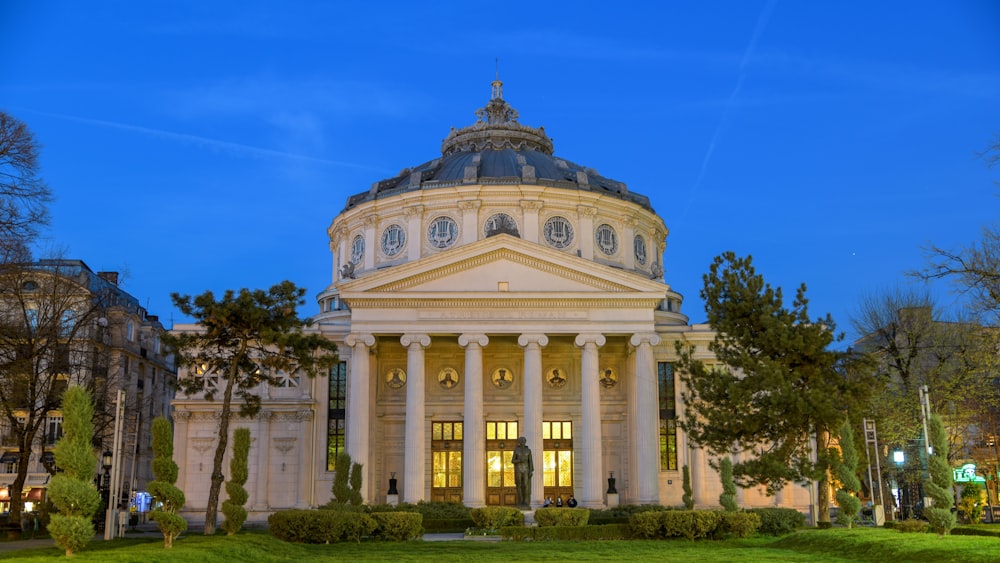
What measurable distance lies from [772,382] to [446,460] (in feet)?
89.0

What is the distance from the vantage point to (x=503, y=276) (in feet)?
187

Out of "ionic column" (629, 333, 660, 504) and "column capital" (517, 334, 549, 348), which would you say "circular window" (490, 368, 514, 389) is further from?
"ionic column" (629, 333, 660, 504)

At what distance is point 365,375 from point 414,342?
3353mm

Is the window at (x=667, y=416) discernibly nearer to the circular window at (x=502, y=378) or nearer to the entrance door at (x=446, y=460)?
the circular window at (x=502, y=378)

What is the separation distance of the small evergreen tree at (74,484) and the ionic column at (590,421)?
111ft

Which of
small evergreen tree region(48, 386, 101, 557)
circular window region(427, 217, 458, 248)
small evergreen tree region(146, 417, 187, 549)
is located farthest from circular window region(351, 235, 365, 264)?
small evergreen tree region(48, 386, 101, 557)

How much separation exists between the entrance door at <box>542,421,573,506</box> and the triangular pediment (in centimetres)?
982

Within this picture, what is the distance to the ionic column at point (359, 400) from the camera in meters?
54.6

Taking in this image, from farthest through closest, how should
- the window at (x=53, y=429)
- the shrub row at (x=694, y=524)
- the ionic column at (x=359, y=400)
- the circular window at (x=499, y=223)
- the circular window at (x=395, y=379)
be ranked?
1. the window at (x=53, y=429)
2. the circular window at (x=499, y=223)
3. the circular window at (x=395, y=379)
4. the ionic column at (x=359, y=400)
5. the shrub row at (x=694, y=524)

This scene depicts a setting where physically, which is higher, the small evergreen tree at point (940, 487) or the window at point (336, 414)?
the window at point (336, 414)

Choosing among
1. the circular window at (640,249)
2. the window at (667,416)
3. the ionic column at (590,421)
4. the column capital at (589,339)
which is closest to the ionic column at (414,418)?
the column capital at (589,339)

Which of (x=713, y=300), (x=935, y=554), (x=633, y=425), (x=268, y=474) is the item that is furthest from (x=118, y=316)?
(x=935, y=554)

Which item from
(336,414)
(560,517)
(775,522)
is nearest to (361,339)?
(336,414)

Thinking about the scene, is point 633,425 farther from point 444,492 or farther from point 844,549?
point 844,549
